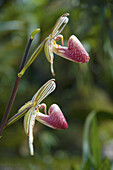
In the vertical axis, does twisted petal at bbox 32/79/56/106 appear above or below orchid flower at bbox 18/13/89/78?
below

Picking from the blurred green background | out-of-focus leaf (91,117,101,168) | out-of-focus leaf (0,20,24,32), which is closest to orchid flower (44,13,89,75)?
out-of-focus leaf (91,117,101,168)

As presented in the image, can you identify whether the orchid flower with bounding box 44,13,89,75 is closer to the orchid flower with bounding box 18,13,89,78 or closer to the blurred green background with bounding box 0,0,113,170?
the orchid flower with bounding box 18,13,89,78

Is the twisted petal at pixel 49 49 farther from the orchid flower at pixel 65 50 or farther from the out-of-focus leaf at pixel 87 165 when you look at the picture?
the out-of-focus leaf at pixel 87 165

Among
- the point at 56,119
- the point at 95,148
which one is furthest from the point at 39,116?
the point at 95,148

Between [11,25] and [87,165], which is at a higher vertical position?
[11,25]

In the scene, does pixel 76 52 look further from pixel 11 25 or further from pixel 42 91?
pixel 11 25

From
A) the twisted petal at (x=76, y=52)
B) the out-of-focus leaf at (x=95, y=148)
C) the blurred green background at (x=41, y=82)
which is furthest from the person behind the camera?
the blurred green background at (x=41, y=82)

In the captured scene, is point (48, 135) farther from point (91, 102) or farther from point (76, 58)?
point (76, 58)

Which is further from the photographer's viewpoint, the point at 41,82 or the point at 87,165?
the point at 41,82

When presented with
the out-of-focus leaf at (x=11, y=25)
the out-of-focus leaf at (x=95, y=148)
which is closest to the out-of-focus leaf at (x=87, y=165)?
the out-of-focus leaf at (x=95, y=148)
